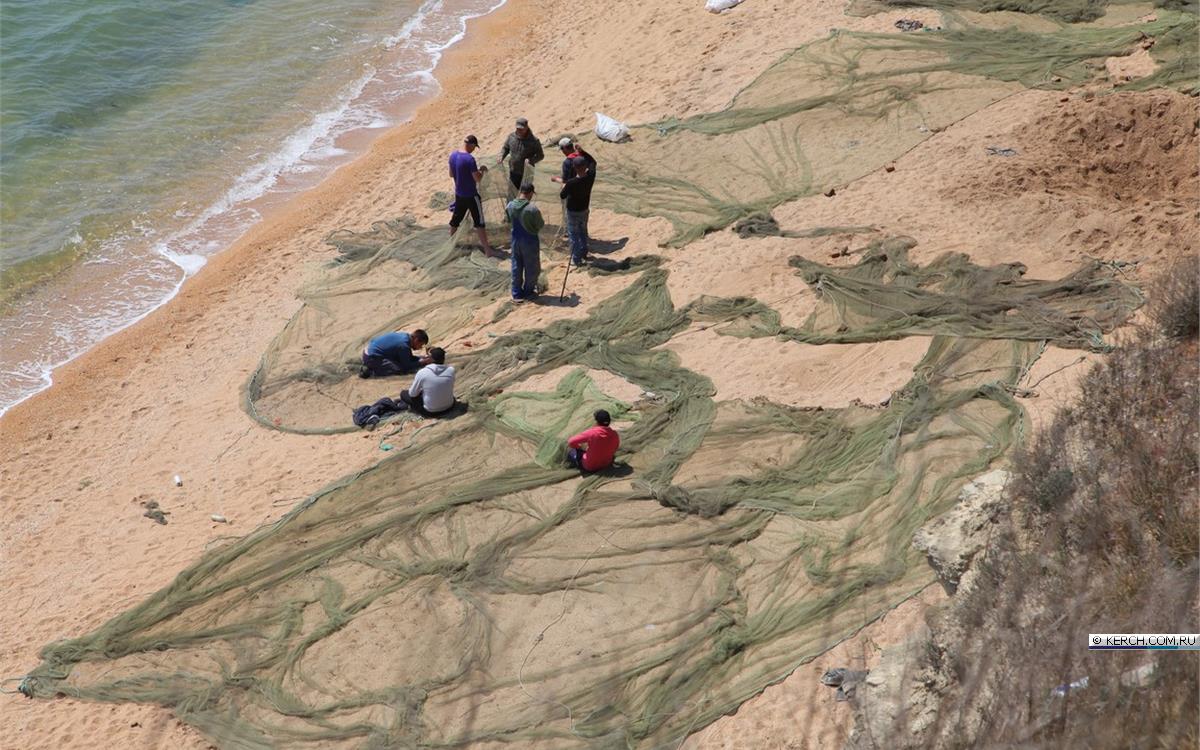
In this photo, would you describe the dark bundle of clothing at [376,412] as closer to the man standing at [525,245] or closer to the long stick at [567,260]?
the man standing at [525,245]

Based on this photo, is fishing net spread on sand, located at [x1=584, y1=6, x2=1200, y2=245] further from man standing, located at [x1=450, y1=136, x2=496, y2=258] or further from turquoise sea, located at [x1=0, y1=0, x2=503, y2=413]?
turquoise sea, located at [x1=0, y1=0, x2=503, y2=413]

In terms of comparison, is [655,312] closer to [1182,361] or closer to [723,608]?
[723,608]

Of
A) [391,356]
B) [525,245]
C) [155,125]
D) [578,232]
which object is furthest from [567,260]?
[155,125]

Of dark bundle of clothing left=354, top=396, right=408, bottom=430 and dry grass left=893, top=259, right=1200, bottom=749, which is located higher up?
dry grass left=893, top=259, right=1200, bottom=749

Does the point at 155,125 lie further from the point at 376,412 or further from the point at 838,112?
the point at 838,112

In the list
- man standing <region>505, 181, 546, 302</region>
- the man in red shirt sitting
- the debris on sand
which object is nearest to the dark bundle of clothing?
the debris on sand
